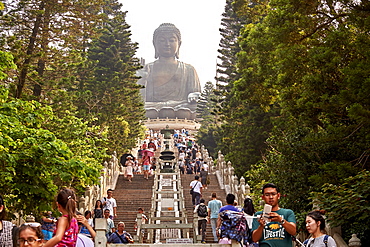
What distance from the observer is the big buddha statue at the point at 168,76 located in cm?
5762

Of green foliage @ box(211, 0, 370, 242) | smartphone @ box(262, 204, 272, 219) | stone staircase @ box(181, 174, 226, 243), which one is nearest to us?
smartphone @ box(262, 204, 272, 219)

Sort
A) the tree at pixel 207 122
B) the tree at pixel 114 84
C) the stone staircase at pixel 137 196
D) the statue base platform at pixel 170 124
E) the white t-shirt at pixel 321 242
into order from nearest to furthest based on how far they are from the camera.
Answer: the white t-shirt at pixel 321 242 → the stone staircase at pixel 137 196 → the tree at pixel 114 84 → the tree at pixel 207 122 → the statue base platform at pixel 170 124

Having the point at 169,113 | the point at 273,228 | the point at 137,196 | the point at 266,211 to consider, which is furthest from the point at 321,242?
the point at 169,113

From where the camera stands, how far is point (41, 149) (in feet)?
30.7

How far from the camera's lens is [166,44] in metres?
57.6

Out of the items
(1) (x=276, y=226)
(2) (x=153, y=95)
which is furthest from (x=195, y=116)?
(1) (x=276, y=226)

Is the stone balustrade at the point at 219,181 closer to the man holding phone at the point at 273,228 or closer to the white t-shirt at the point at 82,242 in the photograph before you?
the white t-shirt at the point at 82,242

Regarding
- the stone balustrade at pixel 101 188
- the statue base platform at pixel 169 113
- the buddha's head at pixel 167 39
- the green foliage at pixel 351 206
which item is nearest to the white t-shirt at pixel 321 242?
the green foliage at pixel 351 206

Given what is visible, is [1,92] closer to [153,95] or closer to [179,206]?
[179,206]

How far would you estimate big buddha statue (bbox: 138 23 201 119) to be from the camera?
189 feet

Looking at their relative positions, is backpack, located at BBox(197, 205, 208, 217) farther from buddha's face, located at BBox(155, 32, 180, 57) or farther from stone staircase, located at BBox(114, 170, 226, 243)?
buddha's face, located at BBox(155, 32, 180, 57)

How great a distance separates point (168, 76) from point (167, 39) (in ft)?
12.4

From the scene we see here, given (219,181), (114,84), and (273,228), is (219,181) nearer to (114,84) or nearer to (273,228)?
(114,84)

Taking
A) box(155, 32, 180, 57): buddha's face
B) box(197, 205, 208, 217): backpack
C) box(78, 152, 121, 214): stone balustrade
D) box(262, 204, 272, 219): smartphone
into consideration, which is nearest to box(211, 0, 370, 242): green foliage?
box(197, 205, 208, 217): backpack
